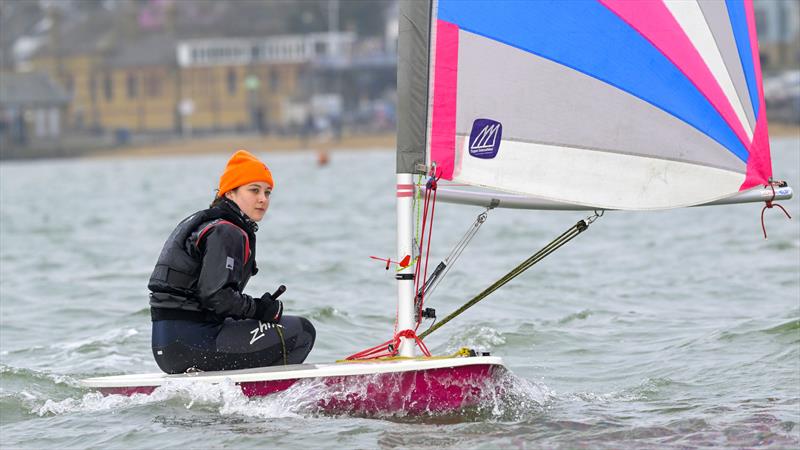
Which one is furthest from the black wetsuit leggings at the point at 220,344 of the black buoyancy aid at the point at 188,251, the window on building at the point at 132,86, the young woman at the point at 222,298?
the window on building at the point at 132,86

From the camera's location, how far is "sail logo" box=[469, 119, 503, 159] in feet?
20.9

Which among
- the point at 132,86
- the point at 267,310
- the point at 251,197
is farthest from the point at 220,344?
the point at 132,86

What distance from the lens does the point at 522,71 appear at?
21.3 ft

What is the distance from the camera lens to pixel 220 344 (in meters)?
6.52

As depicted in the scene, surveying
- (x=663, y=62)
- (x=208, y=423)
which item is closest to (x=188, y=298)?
(x=208, y=423)

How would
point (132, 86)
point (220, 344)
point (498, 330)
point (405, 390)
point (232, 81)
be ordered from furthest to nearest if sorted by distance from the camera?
point (132, 86)
point (232, 81)
point (498, 330)
point (220, 344)
point (405, 390)

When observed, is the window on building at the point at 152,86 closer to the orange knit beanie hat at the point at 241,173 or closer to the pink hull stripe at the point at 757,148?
the orange knit beanie hat at the point at 241,173

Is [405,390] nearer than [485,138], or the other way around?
[405,390]

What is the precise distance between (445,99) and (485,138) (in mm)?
257

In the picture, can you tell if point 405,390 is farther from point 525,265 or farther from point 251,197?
point 251,197

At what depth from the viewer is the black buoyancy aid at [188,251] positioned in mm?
6430

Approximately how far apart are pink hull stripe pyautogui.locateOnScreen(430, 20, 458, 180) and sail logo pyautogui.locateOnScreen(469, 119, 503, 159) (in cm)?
9

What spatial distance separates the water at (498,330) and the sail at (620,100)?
1084 millimetres

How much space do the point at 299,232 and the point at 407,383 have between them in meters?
13.1
